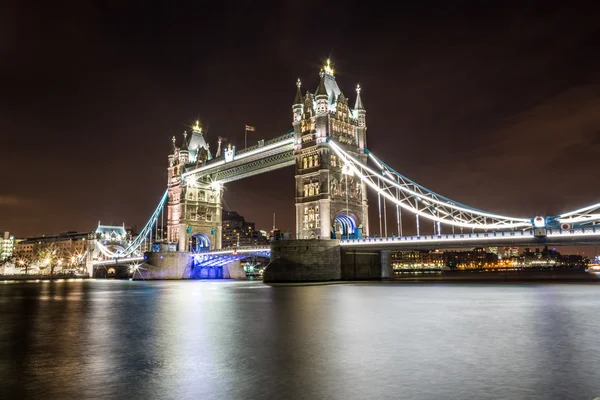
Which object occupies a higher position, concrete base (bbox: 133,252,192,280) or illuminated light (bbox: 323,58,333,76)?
illuminated light (bbox: 323,58,333,76)

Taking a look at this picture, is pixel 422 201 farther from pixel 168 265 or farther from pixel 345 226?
pixel 168 265

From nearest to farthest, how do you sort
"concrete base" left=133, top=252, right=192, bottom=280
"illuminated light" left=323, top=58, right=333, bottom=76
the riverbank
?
1. "illuminated light" left=323, top=58, right=333, bottom=76
2. the riverbank
3. "concrete base" left=133, top=252, right=192, bottom=280

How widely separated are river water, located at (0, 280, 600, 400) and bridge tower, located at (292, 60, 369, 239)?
111ft

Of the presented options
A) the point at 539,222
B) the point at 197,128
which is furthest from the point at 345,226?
the point at 197,128

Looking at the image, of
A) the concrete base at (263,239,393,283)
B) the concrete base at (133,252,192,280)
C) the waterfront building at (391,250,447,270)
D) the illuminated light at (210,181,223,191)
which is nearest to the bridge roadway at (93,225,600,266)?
the concrete base at (263,239,393,283)

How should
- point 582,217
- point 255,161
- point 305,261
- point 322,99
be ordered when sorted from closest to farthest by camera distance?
point 582,217 < point 305,261 < point 322,99 < point 255,161

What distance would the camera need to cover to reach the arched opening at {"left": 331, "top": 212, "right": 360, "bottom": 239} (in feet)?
182

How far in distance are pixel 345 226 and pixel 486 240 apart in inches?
754

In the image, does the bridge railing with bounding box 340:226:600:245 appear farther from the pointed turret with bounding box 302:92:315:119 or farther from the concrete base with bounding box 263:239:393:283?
the pointed turret with bounding box 302:92:315:119

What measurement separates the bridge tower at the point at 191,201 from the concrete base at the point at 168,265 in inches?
143

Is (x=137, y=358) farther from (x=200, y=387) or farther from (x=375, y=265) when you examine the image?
(x=375, y=265)

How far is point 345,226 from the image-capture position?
5766 centimetres

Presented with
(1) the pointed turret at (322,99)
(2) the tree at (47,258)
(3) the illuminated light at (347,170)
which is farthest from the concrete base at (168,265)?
(2) the tree at (47,258)

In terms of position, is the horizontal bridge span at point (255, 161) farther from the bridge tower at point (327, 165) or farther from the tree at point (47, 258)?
the tree at point (47, 258)
